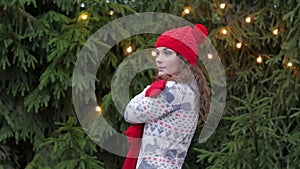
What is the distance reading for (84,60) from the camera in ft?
11.4

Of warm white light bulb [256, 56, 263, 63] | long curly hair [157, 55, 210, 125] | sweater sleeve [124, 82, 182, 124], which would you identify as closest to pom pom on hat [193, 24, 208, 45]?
long curly hair [157, 55, 210, 125]

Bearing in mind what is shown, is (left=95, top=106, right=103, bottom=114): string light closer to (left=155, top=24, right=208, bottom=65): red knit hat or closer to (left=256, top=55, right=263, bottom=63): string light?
(left=256, top=55, right=263, bottom=63): string light

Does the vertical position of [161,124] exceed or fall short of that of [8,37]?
it falls short

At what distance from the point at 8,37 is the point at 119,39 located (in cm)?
73

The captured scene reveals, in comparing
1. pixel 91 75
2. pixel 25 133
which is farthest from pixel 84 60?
pixel 25 133

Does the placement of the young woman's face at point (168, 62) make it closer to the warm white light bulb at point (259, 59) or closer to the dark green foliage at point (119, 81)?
the dark green foliage at point (119, 81)

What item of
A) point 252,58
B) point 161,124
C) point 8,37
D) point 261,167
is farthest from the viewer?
point 252,58

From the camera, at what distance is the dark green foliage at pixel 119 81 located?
131 inches

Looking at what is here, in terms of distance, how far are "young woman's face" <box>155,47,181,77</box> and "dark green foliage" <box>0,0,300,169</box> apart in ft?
Answer: 4.16

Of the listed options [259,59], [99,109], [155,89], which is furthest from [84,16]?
[155,89]

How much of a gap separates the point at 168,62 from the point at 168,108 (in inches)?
7.0

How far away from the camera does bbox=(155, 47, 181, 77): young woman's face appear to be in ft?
6.63

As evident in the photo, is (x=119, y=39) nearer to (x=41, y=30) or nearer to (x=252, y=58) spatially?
(x=41, y=30)

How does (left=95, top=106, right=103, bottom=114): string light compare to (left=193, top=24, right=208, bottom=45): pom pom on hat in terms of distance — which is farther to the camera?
(left=95, top=106, right=103, bottom=114): string light
